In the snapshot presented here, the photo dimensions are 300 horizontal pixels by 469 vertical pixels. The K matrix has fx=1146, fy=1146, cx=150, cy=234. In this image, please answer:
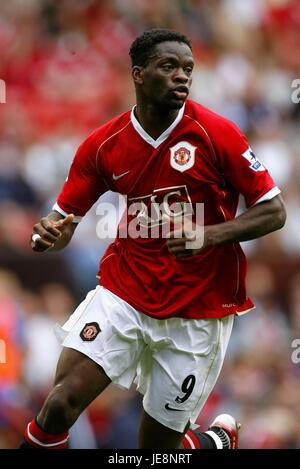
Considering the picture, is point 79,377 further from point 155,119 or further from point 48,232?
point 155,119

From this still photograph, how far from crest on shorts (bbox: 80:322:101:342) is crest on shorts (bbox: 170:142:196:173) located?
94 cm

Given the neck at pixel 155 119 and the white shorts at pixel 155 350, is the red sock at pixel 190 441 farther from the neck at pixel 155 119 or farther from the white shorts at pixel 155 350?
the neck at pixel 155 119

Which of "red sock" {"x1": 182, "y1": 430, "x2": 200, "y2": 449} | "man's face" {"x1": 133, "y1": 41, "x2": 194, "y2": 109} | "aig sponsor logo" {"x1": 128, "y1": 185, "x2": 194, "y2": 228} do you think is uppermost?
"man's face" {"x1": 133, "y1": 41, "x2": 194, "y2": 109}

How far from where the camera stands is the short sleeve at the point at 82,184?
6242 mm

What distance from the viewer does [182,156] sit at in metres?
6.02

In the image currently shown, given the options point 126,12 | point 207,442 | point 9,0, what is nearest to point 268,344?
point 207,442

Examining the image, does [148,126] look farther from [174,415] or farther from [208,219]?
[174,415]

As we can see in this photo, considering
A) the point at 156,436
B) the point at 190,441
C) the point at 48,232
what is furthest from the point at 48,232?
the point at 190,441

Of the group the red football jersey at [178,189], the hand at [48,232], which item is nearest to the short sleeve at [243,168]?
the red football jersey at [178,189]

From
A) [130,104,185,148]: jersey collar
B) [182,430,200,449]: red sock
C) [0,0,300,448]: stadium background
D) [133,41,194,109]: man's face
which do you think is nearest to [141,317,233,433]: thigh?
[182,430,200,449]: red sock

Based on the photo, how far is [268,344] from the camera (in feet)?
32.3

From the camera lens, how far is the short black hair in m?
5.96

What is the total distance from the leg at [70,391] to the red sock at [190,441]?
0.91 metres

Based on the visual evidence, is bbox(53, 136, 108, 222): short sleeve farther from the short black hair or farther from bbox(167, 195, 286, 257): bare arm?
bbox(167, 195, 286, 257): bare arm
